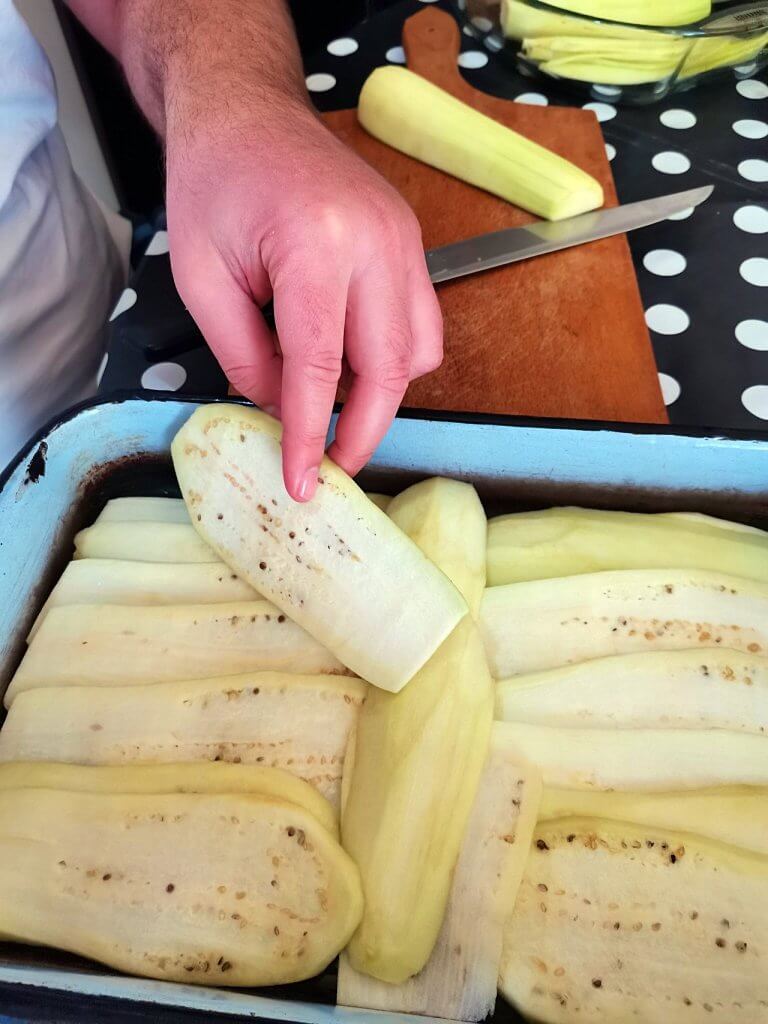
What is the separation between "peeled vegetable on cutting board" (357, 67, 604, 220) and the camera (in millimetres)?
1415

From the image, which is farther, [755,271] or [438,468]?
[755,271]

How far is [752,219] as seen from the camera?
152cm

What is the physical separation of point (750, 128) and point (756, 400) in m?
0.85

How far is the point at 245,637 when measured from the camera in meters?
0.92

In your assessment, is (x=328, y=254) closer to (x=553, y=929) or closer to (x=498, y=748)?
(x=498, y=748)

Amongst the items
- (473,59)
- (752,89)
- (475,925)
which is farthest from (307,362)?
(752,89)

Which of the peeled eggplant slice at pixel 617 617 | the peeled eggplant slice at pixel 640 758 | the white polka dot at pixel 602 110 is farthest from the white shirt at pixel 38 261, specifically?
the white polka dot at pixel 602 110

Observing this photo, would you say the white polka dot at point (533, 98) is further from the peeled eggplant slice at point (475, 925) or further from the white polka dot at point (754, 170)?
the peeled eggplant slice at point (475, 925)

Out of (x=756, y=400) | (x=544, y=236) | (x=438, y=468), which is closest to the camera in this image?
(x=438, y=468)

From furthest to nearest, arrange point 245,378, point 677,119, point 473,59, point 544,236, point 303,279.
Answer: point 473,59, point 677,119, point 544,236, point 245,378, point 303,279

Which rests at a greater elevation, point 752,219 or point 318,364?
point 318,364

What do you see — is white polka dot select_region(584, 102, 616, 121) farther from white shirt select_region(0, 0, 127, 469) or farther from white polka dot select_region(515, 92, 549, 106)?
white shirt select_region(0, 0, 127, 469)

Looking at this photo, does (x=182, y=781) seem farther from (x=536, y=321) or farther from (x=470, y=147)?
(x=470, y=147)

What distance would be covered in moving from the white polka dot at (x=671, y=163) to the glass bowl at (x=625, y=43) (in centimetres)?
19
